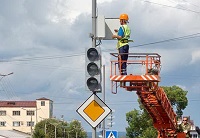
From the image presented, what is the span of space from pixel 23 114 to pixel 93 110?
161680mm

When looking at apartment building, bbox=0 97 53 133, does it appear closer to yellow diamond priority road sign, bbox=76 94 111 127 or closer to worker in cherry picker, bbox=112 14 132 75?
worker in cherry picker, bbox=112 14 132 75

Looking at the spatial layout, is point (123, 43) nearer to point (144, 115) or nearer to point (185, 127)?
point (185, 127)

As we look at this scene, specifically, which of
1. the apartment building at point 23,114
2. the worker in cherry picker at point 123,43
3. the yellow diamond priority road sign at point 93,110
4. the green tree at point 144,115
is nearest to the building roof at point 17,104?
the apartment building at point 23,114

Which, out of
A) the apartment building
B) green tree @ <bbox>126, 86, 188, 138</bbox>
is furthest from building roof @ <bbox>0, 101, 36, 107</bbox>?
green tree @ <bbox>126, 86, 188, 138</bbox>

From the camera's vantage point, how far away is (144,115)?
74.7 metres

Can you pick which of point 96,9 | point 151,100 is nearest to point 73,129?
point 151,100

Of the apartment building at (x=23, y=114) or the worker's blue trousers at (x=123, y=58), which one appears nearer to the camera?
the worker's blue trousers at (x=123, y=58)

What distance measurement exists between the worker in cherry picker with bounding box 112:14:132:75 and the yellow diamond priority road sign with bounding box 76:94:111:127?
22.0ft

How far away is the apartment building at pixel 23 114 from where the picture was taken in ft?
582

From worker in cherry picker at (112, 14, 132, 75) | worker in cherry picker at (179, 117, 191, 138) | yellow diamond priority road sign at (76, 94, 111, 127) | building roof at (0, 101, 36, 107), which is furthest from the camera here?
building roof at (0, 101, 36, 107)

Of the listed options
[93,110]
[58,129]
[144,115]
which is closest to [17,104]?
[58,129]

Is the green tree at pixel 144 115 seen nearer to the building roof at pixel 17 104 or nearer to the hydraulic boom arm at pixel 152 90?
the hydraulic boom arm at pixel 152 90

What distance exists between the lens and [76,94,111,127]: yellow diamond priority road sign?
57.9 feet

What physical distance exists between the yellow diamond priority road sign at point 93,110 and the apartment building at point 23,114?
159 metres
